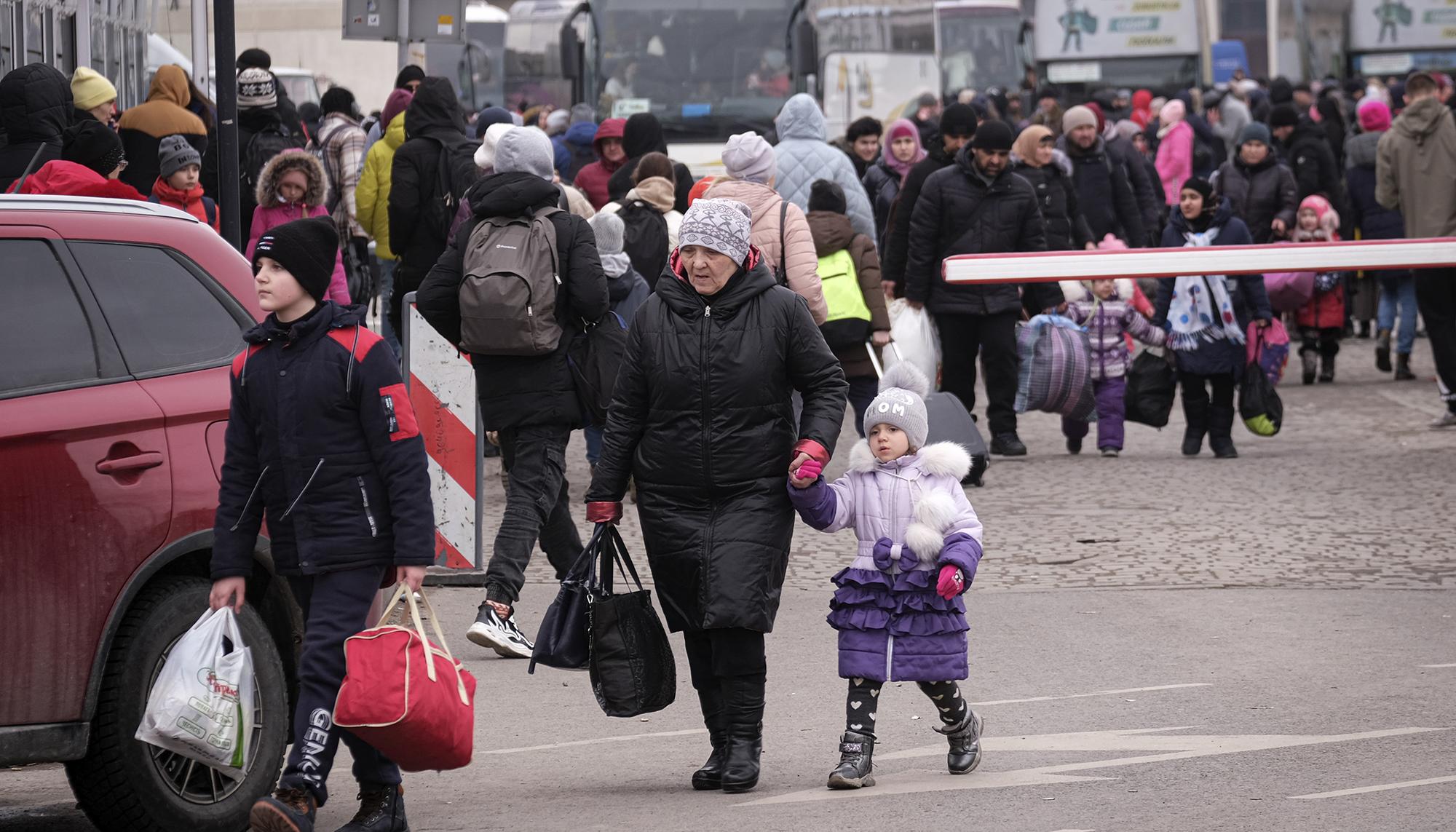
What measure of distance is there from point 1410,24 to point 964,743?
30.3 m

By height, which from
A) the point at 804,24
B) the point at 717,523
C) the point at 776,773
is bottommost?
the point at 776,773

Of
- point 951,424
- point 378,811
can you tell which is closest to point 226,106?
point 951,424

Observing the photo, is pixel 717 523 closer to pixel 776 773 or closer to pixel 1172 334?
pixel 776 773

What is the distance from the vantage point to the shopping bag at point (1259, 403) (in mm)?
13070

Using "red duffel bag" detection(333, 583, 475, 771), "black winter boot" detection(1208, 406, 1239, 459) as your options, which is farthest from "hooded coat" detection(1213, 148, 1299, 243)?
"red duffel bag" detection(333, 583, 475, 771)

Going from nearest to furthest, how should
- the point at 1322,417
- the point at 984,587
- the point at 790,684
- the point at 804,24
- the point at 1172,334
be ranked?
1. the point at 790,684
2. the point at 984,587
3. the point at 1172,334
4. the point at 1322,417
5. the point at 804,24

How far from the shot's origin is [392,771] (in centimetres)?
553

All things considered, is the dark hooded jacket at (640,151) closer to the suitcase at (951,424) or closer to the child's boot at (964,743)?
the suitcase at (951,424)

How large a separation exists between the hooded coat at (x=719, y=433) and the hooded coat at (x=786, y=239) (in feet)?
12.1

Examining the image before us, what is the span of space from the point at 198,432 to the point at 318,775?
957 millimetres

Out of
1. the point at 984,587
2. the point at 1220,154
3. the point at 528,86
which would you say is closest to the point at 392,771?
the point at 984,587

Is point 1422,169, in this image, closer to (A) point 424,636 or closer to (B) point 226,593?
(A) point 424,636

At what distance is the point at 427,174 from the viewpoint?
37.5 feet

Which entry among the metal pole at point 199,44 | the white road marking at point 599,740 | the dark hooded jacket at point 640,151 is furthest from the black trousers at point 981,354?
the white road marking at point 599,740
